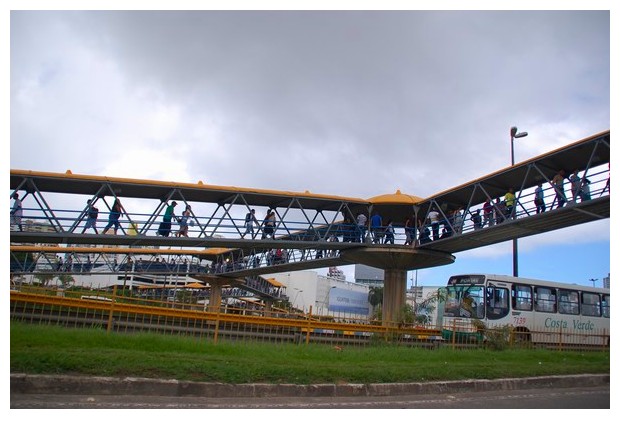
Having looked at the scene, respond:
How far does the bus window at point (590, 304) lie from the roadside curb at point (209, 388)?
16828 millimetres

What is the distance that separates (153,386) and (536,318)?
66.3 ft

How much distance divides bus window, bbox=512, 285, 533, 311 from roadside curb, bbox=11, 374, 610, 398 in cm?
1247

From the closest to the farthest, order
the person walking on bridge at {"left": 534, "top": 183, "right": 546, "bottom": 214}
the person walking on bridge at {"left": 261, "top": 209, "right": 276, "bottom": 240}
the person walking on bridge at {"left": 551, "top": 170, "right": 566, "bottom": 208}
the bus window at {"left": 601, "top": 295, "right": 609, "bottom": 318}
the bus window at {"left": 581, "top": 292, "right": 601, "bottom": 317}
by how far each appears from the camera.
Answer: the person walking on bridge at {"left": 551, "top": 170, "right": 566, "bottom": 208} < the person walking on bridge at {"left": 534, "top": 183, "right": 546, "bottom": 214} < the person walking on bridge at {"left": 261, "top": 209, "right": 276, "bottom": 240} < the bus window at {"left": 581, "top": 292, "right": 601, "bottom": 317} < the bus window at {"left": 601, "top": 295, "right": 609, "bottom": 318}

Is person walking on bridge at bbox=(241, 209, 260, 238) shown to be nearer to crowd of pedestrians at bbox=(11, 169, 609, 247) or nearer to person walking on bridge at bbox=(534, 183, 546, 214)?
crowd of pedestrians at bbox=(11, 169, 609, 247)

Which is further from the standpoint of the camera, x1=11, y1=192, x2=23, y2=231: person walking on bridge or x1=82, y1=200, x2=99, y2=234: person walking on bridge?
x1=82, y1=200, x2=99, y2=234: person walking on bridge

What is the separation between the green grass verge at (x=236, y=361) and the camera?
346 inches

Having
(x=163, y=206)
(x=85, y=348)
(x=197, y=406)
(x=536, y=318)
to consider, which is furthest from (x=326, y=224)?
(x=197, y=406)

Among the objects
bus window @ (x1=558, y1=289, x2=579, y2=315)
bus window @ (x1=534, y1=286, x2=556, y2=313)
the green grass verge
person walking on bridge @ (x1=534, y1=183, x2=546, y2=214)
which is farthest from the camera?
bus window @ (x1=558, y1=289, x2=579, y2=315)

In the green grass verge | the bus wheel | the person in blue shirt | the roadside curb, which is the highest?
the person in blue shirt

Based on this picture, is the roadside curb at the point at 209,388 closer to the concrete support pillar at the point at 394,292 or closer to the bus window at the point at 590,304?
the concrete support pillar at the point at 394,292

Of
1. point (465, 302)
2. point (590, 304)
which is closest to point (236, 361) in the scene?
point (465, 302)

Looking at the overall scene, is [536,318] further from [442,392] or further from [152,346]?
[152,346]

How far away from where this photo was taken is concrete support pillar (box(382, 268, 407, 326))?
78.7 ft

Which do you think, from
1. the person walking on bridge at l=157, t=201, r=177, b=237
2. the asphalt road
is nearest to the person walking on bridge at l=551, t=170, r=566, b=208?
the asphalt road
